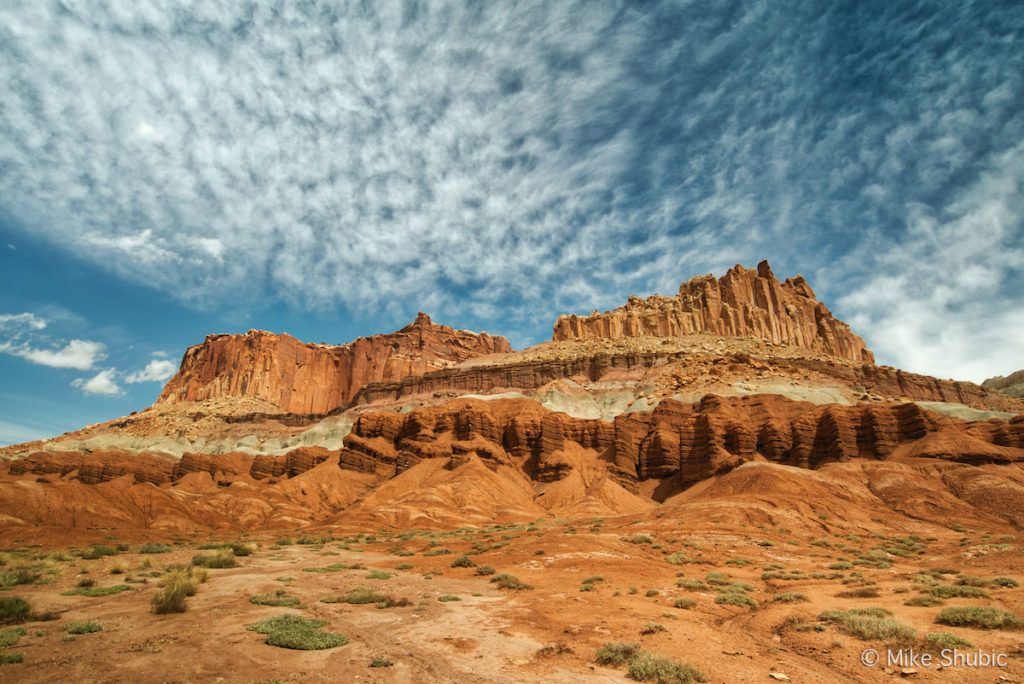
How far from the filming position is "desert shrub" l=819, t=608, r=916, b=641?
945 centimetres

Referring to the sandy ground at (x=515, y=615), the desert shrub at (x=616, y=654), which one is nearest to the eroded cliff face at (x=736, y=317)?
the sandy ground at (x=515, y=615)

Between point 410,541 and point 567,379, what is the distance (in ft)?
154

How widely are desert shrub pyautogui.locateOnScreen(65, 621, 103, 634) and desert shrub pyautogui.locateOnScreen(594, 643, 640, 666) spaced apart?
9.64 meters

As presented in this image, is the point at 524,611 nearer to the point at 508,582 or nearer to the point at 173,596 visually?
the point at 508,582

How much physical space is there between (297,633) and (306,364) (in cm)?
14440

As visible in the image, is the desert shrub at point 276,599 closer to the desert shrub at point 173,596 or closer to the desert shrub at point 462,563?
the desert shrub at point 173,596

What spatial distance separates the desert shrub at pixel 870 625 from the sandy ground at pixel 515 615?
0.24m

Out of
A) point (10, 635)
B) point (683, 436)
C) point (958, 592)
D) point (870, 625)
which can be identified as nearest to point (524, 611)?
point (870, 625)

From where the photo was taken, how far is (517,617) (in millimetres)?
12422

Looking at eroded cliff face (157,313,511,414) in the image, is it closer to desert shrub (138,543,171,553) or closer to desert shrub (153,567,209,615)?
desert shrub (138,543,171,553)

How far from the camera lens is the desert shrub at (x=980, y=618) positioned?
9469mm

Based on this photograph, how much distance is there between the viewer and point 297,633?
32.3 ft

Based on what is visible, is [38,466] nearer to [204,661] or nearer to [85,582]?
[85,582]

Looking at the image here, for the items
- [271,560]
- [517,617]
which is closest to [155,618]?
[517,617]
